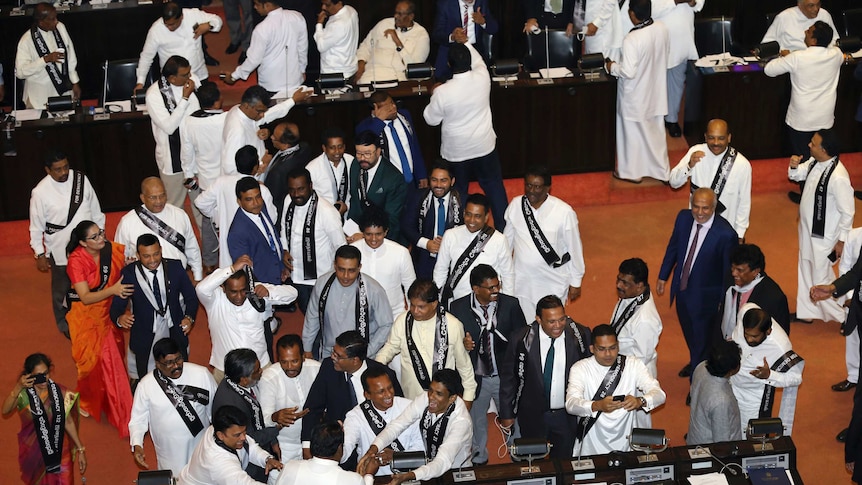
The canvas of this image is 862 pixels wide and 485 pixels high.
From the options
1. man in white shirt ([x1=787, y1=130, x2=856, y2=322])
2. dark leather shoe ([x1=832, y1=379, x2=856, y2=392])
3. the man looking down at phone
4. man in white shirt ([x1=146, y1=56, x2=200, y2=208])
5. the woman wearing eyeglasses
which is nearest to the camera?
the man looking down at phone

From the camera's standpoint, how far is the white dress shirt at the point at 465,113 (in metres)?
8.95

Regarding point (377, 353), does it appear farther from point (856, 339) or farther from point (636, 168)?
point (636, 168)

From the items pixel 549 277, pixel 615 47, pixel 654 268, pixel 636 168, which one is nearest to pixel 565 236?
pixel 549 277

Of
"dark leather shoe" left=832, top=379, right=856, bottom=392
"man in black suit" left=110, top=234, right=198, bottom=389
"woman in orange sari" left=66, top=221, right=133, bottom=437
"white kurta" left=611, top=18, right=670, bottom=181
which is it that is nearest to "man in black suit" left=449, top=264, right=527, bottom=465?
"man in black suit" left=110, top=234, right=198, bottom=389

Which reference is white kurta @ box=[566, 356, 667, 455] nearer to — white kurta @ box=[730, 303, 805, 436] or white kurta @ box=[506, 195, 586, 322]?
white kurta @ box=[730, 303, 805, 436]

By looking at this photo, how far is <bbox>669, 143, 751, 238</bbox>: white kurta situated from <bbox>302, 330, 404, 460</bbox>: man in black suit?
111 inches

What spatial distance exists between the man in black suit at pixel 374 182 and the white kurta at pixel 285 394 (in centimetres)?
158

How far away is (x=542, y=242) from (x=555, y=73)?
326 cm

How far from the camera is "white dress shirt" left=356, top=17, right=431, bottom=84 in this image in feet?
35.4

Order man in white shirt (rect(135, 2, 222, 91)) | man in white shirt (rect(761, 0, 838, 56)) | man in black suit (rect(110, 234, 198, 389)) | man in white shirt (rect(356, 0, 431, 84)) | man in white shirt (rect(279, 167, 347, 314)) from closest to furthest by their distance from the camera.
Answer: man in black suit (rect(110, 234, 198, 389)) < man in white shirt (rect(279, 167, 347, 314)) < man in white shirt (rect(135, 2, 222, 91)) < man in white shirt (rect(761, 0, 838, 56)) < man in white shirt (rect(356, 0, 431, 84))

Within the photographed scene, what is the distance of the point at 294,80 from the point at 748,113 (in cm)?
390

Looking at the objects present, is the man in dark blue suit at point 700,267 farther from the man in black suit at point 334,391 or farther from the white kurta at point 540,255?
the man in black suit at point 334,391

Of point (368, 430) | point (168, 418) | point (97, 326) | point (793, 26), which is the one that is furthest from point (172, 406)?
point (793, 26)

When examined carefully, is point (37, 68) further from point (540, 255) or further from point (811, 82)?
point (811, 82)
